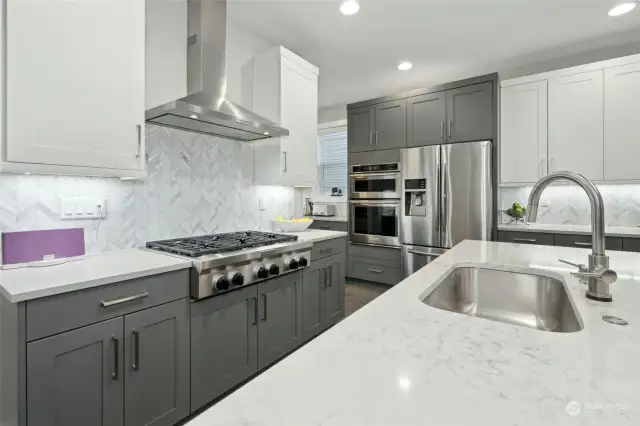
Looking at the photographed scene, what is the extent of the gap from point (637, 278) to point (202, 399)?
2.08 metres

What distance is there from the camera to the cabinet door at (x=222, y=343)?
5.64 feet

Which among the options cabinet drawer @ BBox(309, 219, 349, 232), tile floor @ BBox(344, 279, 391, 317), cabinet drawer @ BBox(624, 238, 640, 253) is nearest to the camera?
cabinet drawer @ BBox(624, 238, 640, 253)

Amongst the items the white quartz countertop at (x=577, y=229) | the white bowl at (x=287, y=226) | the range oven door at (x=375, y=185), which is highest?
the range oven door at (x=375, y=185)

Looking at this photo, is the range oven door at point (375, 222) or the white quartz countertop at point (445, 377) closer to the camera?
the white quartz countertop at point (445, 377)

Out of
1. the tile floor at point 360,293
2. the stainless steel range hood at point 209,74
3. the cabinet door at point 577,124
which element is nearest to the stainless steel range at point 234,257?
the stainless steel range hood at point 209,74

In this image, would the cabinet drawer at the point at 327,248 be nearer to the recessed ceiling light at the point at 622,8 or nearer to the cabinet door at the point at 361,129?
the cabinet door at the point at 361,129

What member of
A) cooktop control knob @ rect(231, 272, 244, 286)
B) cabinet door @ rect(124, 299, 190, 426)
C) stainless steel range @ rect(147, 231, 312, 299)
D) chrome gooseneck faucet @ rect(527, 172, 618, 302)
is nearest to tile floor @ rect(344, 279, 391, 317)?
stainless steel range @ rect(147, 231, 312, 299)

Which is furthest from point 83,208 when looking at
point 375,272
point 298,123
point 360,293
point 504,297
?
point 375,272

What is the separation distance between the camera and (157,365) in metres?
1.54

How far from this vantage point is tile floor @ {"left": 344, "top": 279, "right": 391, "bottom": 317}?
11.9 feet

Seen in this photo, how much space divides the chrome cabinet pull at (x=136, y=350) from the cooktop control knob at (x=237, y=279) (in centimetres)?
53

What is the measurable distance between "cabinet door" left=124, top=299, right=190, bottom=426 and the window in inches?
142

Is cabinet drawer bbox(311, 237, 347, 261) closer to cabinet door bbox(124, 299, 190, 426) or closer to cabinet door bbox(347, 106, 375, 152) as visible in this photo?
cabinet door bbox(124, 299, 190, 426)

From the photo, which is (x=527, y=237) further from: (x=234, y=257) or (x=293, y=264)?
(x=234, y=257)
